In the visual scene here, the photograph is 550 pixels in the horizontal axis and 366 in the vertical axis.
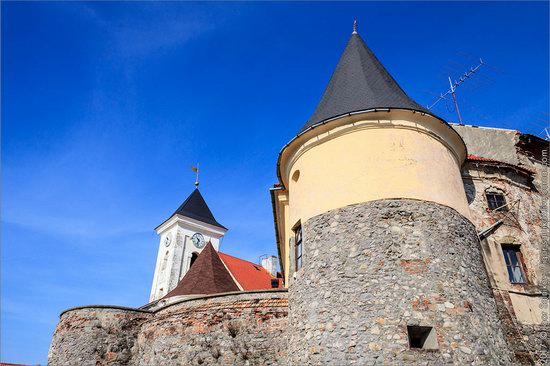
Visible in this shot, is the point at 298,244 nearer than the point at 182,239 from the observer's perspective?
Yes

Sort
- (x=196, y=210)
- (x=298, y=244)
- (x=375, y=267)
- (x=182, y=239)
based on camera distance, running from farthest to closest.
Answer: (x=196, y=210), (x=182, y=239), (x=298, y=244), (x=375, y=267)

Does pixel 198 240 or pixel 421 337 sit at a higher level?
pixel 198 240

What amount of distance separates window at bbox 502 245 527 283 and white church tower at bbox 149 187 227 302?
28.6 metres

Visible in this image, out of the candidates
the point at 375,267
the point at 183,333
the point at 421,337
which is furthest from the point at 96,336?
the point at 421,337

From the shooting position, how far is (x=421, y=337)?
7.97m

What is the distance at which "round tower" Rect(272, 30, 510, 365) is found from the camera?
791 cm

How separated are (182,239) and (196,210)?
13.5ft

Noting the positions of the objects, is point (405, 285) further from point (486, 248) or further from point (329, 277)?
point (486, 248)

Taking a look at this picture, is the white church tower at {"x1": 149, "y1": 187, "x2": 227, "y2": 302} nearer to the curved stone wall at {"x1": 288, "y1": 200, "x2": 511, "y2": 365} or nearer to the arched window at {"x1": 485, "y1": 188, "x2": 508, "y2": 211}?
the arched window at {"x1": 485, "y1": 188, "x2": 508, "y2": 211}

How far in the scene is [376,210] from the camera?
29.8 ft

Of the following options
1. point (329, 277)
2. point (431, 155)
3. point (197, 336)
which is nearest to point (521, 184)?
point (431, 155)

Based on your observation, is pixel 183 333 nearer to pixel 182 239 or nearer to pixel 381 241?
pixel 381 241

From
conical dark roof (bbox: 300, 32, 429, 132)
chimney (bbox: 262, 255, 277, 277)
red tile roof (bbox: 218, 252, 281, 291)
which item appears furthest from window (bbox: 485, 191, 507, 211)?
chimney (bbox: 262, 255, 277, 277)

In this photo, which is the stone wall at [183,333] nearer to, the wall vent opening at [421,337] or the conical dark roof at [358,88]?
the wall vent opening at [421,337]
